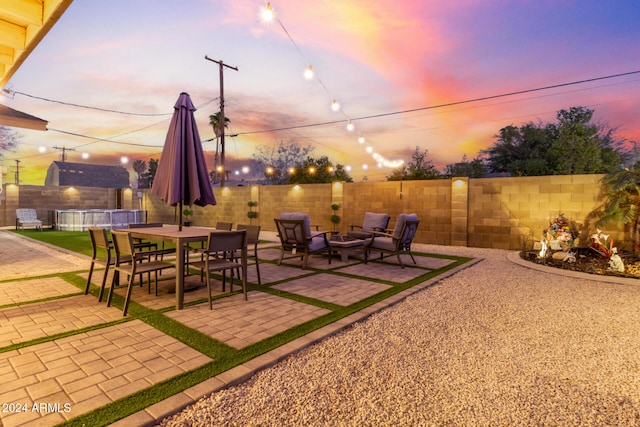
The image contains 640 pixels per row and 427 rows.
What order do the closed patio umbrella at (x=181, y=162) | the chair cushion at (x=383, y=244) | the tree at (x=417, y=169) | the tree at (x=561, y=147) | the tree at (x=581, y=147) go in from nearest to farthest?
the closed patio umbrella at (x=181, y=162)
the chair cushion at (x=383, y=244)
the tree at (x=581, y=147)
the tree at (x=561, y=147)
the tree at (x=417, y=169)

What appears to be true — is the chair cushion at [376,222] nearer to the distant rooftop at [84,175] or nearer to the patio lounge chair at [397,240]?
the patio lounge chair at [397,240]

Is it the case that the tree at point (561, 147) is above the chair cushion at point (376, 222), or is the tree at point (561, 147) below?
above

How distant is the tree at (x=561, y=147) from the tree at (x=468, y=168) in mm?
3548

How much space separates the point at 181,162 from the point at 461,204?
807 centimetres

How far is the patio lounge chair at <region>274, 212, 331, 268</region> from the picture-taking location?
5.95m

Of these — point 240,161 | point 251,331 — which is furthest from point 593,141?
point 240,161

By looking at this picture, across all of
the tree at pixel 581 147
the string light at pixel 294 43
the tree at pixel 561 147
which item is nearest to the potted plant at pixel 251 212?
the string light at pixel 294 43

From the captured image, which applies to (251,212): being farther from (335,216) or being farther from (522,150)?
(522,150)

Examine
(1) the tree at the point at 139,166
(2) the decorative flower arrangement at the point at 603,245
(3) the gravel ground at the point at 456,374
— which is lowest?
(3) the gravel ground at the point at 456,374

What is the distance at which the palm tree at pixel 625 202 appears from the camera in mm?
6383

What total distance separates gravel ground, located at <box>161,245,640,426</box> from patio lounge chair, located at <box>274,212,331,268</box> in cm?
265

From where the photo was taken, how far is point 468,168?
96.8ft

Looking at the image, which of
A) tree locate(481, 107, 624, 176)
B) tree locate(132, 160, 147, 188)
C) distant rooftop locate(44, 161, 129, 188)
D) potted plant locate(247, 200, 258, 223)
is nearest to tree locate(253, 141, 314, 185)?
distant rooftop locate(44, 161, 129, 188)

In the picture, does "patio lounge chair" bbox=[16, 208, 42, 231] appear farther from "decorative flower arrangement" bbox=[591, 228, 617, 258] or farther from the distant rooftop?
the distant rooftop
